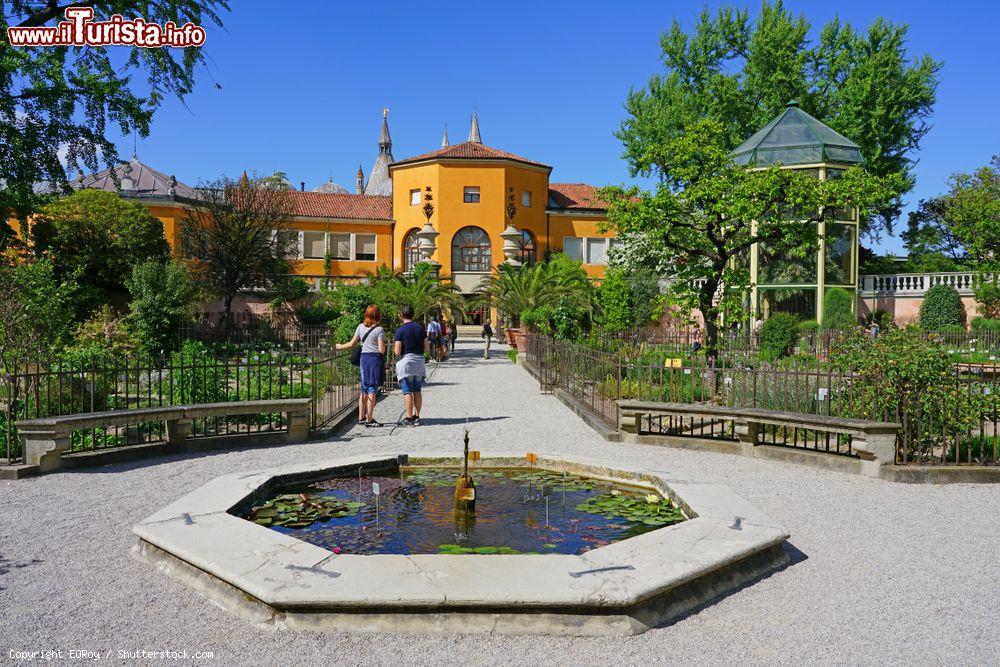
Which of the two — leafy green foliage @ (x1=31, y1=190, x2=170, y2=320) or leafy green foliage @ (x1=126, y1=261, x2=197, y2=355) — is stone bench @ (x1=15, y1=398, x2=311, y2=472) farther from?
leafy green foliage @ (x1=31, y1=190, x2=170, y2=320)

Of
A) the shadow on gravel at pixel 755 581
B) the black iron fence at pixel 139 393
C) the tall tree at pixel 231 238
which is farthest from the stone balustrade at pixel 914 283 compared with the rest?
the shadow on gravel at pixel 755 581

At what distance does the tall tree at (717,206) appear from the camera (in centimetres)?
1284

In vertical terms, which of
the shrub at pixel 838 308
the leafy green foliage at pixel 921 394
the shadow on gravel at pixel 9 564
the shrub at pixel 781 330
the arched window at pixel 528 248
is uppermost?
the arched window at pixel 528 248

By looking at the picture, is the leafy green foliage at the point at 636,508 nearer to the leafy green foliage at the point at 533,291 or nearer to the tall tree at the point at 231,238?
the leafy green foliage at the point at 533,291

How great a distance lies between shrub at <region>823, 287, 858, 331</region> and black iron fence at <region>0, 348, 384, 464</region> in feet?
63.9

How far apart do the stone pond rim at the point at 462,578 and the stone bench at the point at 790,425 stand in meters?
3.03

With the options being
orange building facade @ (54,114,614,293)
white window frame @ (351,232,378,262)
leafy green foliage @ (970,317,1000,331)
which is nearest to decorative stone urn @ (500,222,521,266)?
orange building facade @ (54,114,614,293)

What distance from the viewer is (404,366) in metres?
10.3

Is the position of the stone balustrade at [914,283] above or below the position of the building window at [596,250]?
below

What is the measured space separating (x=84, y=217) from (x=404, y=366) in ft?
76.2

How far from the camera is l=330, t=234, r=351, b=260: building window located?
4650 cm

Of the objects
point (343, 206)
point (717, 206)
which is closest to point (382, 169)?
point (343, 206)

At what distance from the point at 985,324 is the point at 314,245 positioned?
35.5 metres

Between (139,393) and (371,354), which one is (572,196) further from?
(139,393)
